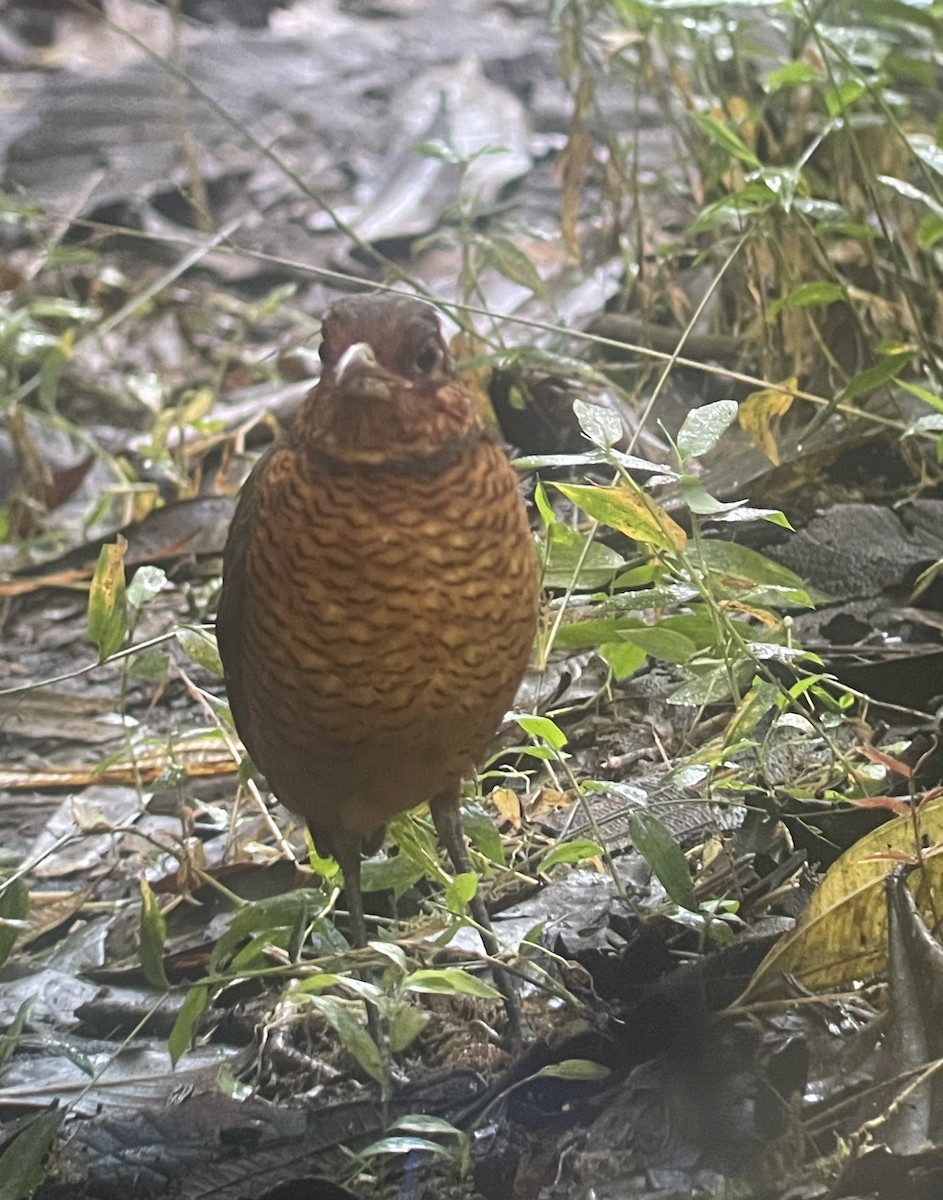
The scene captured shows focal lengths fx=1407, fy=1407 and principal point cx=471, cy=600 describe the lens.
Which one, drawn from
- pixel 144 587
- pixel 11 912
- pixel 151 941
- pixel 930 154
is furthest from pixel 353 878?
pixel 930 154

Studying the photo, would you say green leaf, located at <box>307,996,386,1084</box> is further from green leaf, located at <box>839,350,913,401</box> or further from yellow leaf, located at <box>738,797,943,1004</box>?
green leaf, located at <box>839,350,913,401</box>

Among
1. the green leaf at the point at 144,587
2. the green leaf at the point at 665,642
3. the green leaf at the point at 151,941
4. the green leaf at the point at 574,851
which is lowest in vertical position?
the green leaf at the point at 151,941

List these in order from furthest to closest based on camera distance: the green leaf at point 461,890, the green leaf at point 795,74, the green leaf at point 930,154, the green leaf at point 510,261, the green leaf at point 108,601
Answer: the green leaf at point 510,261
the green leaf at point 795,74
the green leaf at point 930,154
the green leaf at point 108,601
the green leaf at point 461,890

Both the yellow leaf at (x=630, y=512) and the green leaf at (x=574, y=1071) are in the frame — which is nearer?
the green leaf at (x=574, y=1071)

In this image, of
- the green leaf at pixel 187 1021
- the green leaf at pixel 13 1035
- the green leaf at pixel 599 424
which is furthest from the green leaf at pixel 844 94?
the green leaf at pixel 13 1035

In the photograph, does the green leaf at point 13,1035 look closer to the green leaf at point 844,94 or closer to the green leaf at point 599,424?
the green leaf at point 599,424

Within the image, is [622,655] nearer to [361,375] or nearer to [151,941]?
[361,375]

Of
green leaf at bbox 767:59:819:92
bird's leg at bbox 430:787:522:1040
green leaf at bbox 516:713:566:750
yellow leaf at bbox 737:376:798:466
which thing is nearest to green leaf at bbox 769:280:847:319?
yellow leaf at bbox 737:376:798:466
